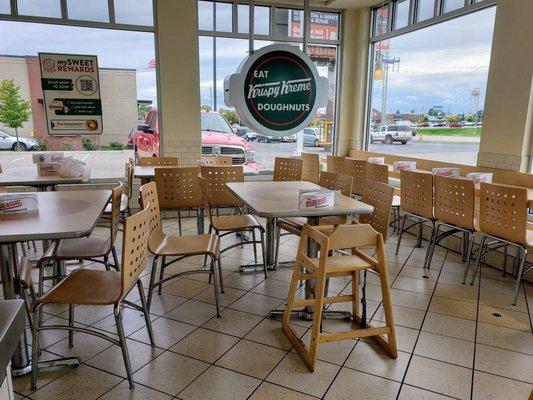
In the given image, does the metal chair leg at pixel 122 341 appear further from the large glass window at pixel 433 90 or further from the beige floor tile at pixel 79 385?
the large glass window at pixel 433 90

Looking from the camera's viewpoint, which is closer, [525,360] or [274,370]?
[274,370]

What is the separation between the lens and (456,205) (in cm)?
358

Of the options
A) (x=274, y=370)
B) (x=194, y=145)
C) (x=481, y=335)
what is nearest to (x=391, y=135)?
(x=194, y=145)

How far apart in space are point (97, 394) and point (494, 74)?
4.64 meters

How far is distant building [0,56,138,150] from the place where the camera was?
17.1ft

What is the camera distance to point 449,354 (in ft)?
7.95

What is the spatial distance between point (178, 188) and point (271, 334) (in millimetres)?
1953

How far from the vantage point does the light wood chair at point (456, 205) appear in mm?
3463

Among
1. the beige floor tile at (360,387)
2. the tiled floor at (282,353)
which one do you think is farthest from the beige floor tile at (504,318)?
the beige floor tile at (360,387)

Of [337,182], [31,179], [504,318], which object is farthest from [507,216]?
[31,179]

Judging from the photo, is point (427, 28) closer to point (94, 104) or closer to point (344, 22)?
point (344, 22)

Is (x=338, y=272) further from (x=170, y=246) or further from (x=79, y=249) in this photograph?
(x=79, y=249)

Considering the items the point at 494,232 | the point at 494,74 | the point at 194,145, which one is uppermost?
the point at 494,74

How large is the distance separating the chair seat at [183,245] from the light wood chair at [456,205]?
215 cm
